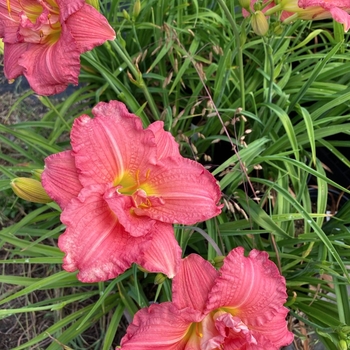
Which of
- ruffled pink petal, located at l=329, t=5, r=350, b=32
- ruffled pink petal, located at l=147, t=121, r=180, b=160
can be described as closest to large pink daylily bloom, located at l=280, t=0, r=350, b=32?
ruffled pink petal, located at l=329, t=5, r=350, b=32

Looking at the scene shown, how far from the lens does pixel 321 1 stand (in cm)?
78

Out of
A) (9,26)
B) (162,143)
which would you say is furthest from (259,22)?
(9,26)

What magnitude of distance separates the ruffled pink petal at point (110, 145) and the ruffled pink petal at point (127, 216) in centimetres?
5

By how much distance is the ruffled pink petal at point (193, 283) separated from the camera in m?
0.72

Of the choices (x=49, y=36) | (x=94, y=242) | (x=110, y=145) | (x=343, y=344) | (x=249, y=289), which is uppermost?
(x=49, y=36)

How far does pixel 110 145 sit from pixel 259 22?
17.2 inches

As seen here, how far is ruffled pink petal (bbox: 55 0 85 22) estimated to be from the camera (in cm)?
76

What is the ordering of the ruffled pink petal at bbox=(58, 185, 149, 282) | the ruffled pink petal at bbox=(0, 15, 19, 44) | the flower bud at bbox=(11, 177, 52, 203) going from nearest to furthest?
the ruffled pink petal at bbox=(58, 185, 149, 282) → the flower bud at bbox=(11, 177, 52, 203) → the ruffled pink petal at bbox=(0, 15, 19, 44)

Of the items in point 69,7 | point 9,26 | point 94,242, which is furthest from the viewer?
point 9,26

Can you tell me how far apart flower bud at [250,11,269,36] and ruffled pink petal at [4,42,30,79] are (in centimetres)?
51

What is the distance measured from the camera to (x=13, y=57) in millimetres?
881

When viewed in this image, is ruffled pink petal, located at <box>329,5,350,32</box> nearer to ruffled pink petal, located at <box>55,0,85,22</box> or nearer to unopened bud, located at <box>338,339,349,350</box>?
ruffled pink petal, located at <box>55,0,85,22</box>

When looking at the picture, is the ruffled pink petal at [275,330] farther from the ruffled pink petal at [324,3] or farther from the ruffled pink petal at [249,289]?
the ruffled pink petal at [324,3]

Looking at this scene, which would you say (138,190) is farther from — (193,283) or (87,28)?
(87,28)
